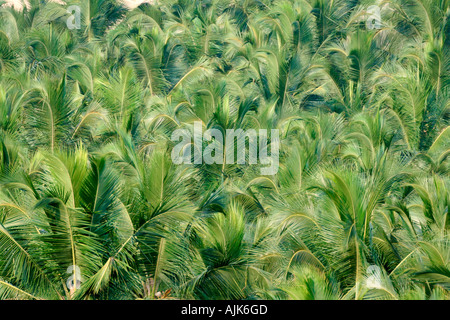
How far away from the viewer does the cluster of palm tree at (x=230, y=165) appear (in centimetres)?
615

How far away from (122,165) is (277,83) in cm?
747

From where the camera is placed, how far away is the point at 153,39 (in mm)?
17922

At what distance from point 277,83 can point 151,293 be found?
9618 mm

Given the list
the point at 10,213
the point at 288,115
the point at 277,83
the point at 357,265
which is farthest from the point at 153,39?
the point at 357,265

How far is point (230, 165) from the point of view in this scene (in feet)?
34.2

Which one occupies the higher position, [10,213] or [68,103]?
[68,103]

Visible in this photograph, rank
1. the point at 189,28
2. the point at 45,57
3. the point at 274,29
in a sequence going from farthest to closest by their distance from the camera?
the point at 189,28, the point at 274,29, the point at 45,57

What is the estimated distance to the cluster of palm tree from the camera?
6.15 metres

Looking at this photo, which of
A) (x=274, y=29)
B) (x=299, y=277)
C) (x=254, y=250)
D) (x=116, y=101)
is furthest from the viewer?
(x=274, y=29)

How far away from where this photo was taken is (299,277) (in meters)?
5.47

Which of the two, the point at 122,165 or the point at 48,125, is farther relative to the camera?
the point at 48,125

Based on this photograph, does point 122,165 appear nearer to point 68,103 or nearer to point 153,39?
point 68,103

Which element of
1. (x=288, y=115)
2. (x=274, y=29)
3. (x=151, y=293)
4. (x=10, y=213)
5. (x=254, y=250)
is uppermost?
(x=274, y=29)

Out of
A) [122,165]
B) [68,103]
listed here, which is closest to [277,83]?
[68,103]
